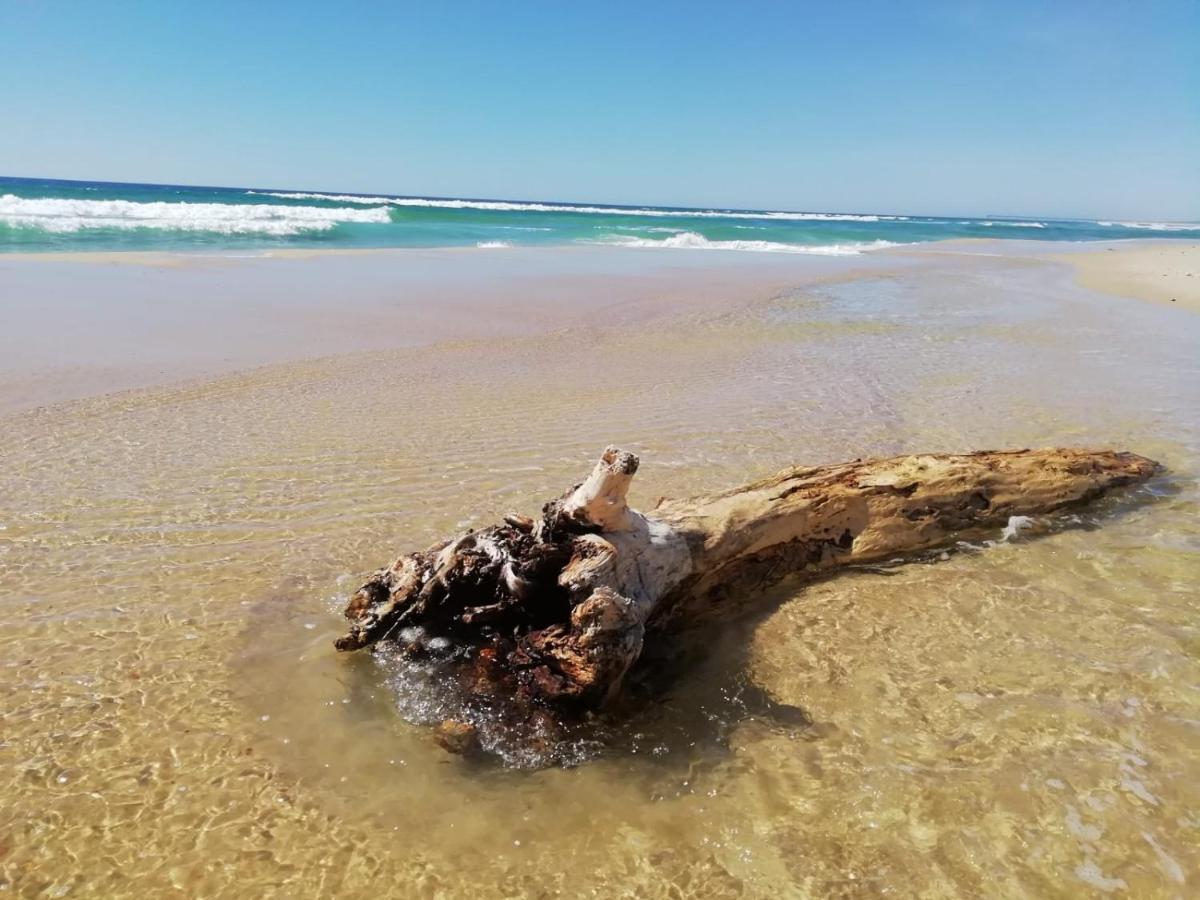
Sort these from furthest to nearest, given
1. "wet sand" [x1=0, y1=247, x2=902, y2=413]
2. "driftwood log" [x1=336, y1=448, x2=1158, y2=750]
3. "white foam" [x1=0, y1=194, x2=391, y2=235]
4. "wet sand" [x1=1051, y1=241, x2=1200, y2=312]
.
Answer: "white foam" [x1=0, y1=194, x2=391, y2=235], "wet sand" [x1=1051, y1=241, x2=1200, y2=312], "wet sand" [x1=0, y1=247, x2=902, y2=413], "driftwood log" [x1=336, y1=448, x2=1158, y2=750]

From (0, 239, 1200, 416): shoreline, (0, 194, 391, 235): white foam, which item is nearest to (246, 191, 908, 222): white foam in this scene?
(0, 194, 391, 235): white foam

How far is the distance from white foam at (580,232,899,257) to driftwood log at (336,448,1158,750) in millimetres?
33182

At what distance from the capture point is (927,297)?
57.3 feet

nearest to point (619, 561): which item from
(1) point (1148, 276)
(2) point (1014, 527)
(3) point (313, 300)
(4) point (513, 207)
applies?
(2) point (1014, 527)

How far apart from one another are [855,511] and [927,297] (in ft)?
47.7

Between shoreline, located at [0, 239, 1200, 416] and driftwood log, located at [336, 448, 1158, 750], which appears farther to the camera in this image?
shoreline, located at [0, 239, 1200, 416]

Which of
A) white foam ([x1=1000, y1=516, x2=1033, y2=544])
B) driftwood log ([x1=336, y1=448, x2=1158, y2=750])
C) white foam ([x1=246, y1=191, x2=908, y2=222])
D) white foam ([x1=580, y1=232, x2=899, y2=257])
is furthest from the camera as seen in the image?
white foam ([x1=246, y1=191, x2=908, y2=222])

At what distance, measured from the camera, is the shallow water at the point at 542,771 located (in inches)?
99.6

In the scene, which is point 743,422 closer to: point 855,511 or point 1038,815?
point 855,511

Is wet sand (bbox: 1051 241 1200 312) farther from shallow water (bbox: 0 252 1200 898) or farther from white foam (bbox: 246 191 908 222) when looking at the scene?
white foam (bbox: 246 191 908 222)

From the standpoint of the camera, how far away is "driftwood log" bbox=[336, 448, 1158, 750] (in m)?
3.24

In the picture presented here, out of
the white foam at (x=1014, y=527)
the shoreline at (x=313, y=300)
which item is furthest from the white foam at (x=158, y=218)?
the white foam at (x=1014, y=527)

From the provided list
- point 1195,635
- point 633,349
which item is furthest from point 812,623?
point 633,349

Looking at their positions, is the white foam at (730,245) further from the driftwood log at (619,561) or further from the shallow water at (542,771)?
the driftwood log at (619,561)
